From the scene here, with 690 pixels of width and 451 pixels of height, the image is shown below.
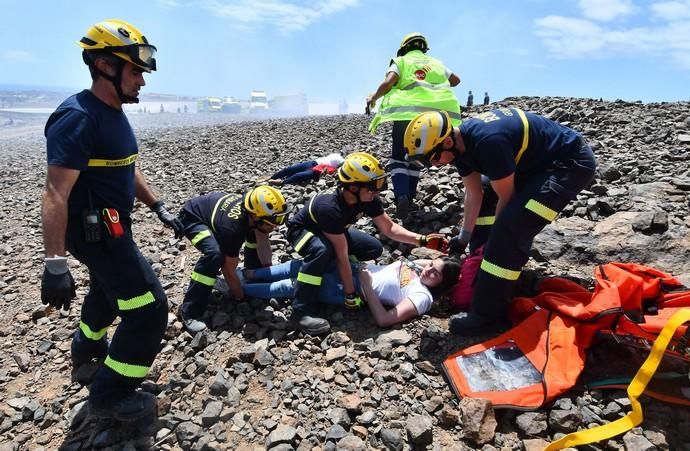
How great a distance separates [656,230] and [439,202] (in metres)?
2.64

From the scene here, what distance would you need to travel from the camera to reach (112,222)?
2959 millimetres

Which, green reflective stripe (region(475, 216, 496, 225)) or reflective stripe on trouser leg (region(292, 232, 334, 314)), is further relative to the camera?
green reflective stripe (region(475, 216, 496, 225))

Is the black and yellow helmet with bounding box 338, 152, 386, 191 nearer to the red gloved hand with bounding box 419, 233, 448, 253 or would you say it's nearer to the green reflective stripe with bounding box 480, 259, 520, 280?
the red gloved hand with bounding box 419, 233, 448, 253

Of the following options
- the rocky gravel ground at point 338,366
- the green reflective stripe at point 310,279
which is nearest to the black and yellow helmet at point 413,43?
the rocky gravel ground at point 338,366

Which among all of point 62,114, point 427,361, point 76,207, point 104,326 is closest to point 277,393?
point 427,361

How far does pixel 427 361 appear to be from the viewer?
3709mm

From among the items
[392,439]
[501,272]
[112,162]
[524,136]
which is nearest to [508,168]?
[524,136]

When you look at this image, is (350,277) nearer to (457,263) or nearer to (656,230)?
(457,263)

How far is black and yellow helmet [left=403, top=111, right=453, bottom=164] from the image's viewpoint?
143 inches

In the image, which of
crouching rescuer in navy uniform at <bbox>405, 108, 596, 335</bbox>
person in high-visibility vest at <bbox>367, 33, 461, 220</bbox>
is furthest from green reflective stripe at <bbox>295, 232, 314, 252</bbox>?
person in high-visibility vest at <bbox>367, 33, 461, 220</bbox>

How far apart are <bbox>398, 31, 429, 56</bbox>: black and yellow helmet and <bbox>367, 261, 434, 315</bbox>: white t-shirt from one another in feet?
11.3

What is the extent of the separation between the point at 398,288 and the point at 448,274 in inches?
21.2

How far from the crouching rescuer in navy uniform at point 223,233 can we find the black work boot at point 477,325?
6.76 feet

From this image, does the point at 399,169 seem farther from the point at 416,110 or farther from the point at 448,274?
the point at 448,274
